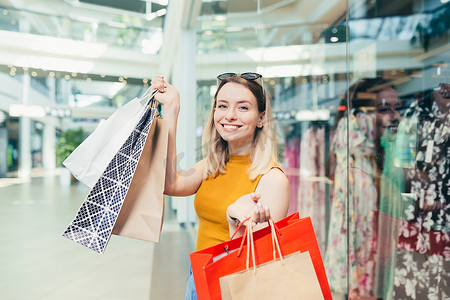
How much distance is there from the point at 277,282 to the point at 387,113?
83.4 inches

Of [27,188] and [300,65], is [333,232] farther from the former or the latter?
[27,188]

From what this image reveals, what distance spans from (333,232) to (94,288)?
207 centimetres

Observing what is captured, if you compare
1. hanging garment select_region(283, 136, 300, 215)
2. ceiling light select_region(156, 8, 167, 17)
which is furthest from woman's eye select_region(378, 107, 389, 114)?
ceiling light select_region(156, 8, 167, 17)

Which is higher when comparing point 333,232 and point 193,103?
point 193,103

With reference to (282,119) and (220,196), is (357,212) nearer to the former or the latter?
(282,119)

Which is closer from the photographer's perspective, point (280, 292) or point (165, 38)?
point (280, 292)

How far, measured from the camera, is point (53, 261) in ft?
10.1

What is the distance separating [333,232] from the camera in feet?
9.66

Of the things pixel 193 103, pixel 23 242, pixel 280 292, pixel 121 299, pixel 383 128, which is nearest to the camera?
pixel 280 292

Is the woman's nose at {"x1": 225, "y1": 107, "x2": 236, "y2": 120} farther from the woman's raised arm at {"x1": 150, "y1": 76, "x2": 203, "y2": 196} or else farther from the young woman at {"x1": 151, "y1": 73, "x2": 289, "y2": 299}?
the woman's raised arm at {"x1": 150, "y1": 76, "x2": 203, "y2": 196}

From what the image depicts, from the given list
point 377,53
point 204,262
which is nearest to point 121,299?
point 204,262

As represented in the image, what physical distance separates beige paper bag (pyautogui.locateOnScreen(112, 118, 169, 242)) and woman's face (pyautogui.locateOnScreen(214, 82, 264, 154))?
7.6 inches

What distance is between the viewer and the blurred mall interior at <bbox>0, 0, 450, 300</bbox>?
2330 millimetres

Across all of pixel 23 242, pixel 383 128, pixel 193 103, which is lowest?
pixel 23 242
